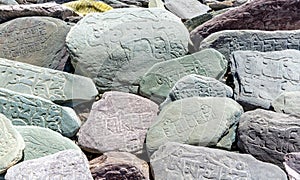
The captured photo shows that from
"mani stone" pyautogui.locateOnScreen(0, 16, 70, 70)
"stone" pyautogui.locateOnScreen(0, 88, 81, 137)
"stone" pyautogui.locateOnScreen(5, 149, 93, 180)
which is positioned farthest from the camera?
"mani stone" pyautogui.locateOnScreen(0, 16, 70, 70)

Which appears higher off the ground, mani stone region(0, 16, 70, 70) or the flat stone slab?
the flat stone slab

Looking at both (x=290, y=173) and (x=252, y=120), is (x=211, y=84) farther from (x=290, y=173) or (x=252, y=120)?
(x=290, y=173)

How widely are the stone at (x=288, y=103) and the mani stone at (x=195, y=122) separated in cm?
14

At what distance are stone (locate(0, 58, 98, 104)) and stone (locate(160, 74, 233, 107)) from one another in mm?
341

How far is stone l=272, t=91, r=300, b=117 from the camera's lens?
1.71 metres

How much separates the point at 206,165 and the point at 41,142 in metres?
0.57

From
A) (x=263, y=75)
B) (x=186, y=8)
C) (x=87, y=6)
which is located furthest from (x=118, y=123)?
(x=186, y=8)

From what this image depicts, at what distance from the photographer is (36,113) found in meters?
1.77

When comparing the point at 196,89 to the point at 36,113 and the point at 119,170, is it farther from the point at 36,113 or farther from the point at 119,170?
the point at 36,113

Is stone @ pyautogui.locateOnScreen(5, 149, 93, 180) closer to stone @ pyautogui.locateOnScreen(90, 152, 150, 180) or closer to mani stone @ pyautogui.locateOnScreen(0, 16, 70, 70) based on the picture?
stone @ pyautogui.locateOnScreen(90, 152, 150, 180)

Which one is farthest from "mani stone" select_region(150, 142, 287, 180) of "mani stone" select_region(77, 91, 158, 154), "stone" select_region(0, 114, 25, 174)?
"stone" select_region(0, 114, 25, 174)

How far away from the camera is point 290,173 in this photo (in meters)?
1.47

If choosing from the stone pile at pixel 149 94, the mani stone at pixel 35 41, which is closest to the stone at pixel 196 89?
the stone pile at pixel 149 94

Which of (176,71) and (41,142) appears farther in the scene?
(176,71)
